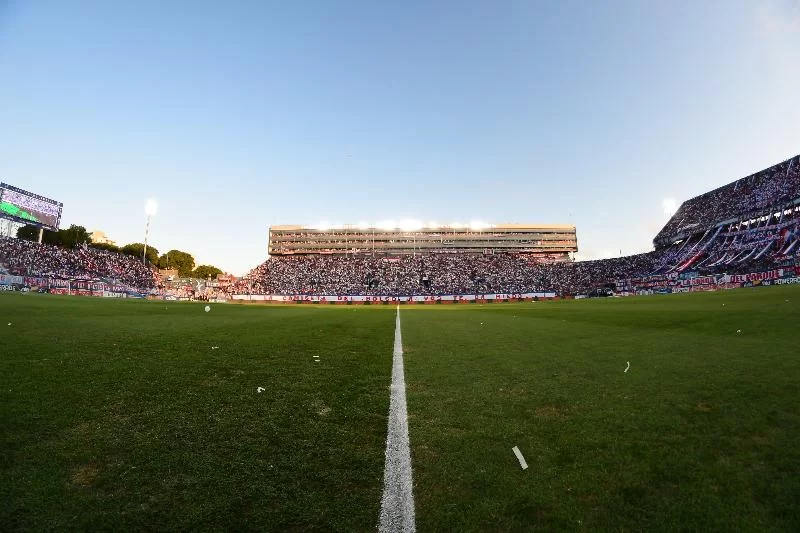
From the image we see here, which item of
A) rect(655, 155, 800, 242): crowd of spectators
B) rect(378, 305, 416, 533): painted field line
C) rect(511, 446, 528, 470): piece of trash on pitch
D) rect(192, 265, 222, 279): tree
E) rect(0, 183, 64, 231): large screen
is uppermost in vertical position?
rect(655, 155, 800, 242): crowd of spectators

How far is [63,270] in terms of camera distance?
4616cm

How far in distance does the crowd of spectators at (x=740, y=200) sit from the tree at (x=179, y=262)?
4624 inches

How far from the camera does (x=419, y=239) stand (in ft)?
373

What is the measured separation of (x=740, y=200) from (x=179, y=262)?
12622 centimetres

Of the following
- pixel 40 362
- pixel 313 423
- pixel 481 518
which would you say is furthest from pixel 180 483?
pixel 40 362

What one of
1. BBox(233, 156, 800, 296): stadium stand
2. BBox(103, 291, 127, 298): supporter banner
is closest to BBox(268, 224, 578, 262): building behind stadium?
BBox(233, 156, 800, 296): stadium stand

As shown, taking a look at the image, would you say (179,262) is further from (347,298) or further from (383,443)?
(383,443)

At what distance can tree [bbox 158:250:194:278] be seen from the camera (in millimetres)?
111125

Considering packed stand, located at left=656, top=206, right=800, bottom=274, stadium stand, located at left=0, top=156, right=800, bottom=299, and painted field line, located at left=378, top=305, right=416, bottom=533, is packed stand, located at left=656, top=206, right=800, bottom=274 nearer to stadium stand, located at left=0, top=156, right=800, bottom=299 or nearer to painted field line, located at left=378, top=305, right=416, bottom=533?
stadium stand, located at left=0, top=156, right=800, bottom=299

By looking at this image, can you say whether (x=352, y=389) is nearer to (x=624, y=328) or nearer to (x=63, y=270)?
(x=624, y=328)

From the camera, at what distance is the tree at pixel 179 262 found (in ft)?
365

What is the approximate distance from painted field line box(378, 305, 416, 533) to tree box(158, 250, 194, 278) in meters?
124

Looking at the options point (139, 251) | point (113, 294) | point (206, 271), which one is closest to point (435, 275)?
point (113, 294)

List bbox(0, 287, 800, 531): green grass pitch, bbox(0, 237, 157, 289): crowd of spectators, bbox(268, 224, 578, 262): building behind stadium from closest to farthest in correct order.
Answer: bbox(0, 287, 800, 531): green grass pitch, bbox(0, 237, 157, 289): crowd of spectators, bbox(268, 224, 578, 262): building behind stadium
